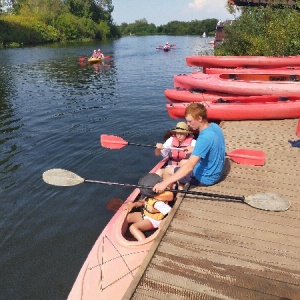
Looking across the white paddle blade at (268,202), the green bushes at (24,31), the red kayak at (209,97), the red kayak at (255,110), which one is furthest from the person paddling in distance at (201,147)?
the green bushes at (24,31)

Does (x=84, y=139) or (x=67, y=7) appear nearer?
(x=84, y=139)

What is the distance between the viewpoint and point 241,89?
30.0ft

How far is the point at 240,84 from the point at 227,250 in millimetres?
6906

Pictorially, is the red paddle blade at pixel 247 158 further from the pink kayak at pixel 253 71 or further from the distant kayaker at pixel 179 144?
the pink kayak at pixel 253 71

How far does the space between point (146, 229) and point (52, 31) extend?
53.8 metres

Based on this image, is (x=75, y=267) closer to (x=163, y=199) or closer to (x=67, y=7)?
(x=163, y=199)

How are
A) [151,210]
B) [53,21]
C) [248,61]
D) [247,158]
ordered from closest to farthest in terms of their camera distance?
[151,210] → [247,158] → [248,61] → [53,21]

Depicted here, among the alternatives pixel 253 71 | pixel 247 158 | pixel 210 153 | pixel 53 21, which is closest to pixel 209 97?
pixel 253 71

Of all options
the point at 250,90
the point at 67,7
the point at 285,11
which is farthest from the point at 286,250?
the point at 67,7

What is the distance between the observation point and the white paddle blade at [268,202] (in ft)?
12.7

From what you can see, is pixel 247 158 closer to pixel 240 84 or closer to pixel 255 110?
pixel 255 110

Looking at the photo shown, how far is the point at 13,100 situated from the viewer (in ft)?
45.8

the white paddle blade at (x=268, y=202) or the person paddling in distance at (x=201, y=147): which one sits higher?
the person paddling in distance at (x=201, y=147)

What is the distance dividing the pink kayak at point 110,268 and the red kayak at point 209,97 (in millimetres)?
6121
